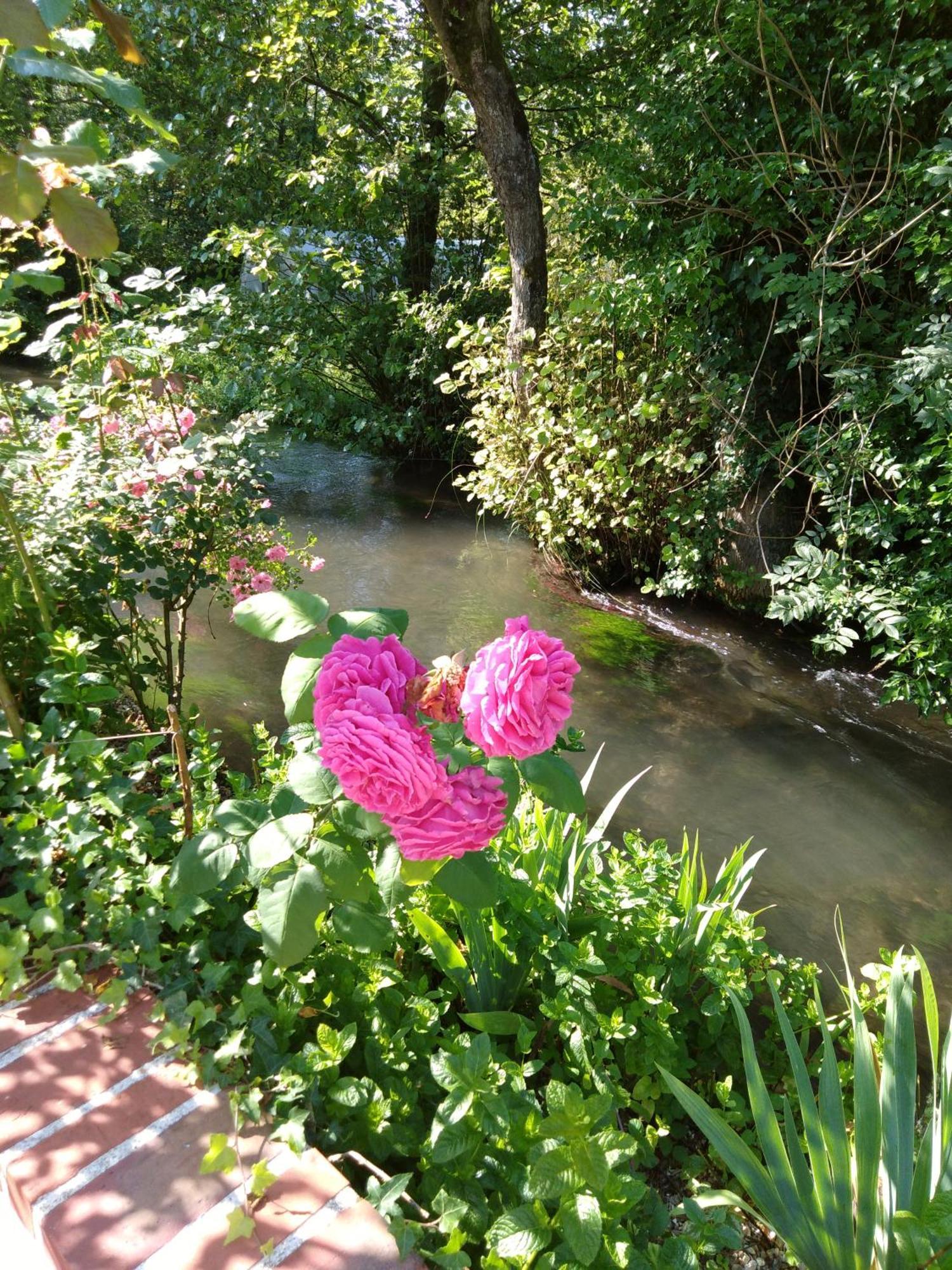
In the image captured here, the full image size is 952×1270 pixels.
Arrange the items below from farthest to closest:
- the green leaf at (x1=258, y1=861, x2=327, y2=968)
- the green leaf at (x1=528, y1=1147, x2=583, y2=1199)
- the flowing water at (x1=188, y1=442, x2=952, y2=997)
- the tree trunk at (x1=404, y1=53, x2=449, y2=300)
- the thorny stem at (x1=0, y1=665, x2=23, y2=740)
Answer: the tree trunk at (x1=404, y1=53, x2=449, y2=300), the flowing water at (x1=188, y1=442, x2=952, y2=997), the thorny stem at (x1=0, y1=665, x2=23, y2=740), the green leaf at (x1=258, y1=861, x2=327, y2=968), the green leaf at (x1=528, y1=1147, x2=583, y2=1199)

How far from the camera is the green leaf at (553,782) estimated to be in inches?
59.7

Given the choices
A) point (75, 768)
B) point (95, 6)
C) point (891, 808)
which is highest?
point (95, 6)

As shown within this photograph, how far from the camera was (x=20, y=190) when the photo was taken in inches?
43.1

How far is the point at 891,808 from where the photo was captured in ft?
13.3

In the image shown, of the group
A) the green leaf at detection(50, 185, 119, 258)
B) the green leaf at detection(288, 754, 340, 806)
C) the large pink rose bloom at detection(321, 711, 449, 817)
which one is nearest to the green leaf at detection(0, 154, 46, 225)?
the green leaf at detection(50, 185, 119, 258)

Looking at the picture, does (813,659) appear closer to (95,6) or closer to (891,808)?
(891,808)

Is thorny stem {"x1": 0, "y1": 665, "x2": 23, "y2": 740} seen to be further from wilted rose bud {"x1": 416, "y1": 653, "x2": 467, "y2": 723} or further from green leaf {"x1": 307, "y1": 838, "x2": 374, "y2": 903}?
wilted rose bud {"x1": 416, "y1": 653, "x2": 467, "y2": 723}

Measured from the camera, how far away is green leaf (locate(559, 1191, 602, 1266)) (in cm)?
125

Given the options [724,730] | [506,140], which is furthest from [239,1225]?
[506,140]

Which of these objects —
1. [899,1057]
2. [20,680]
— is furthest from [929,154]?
[20,680]

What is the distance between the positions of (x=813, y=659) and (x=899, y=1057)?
4022 mm

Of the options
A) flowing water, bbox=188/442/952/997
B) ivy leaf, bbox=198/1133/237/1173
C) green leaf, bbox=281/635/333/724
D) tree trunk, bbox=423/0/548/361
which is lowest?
flowing water, bbox=188/442/952/997

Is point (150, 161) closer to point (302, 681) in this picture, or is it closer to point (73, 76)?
point (73, 76)

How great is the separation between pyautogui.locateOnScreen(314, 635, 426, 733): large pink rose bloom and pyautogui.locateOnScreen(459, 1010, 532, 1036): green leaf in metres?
0.78
